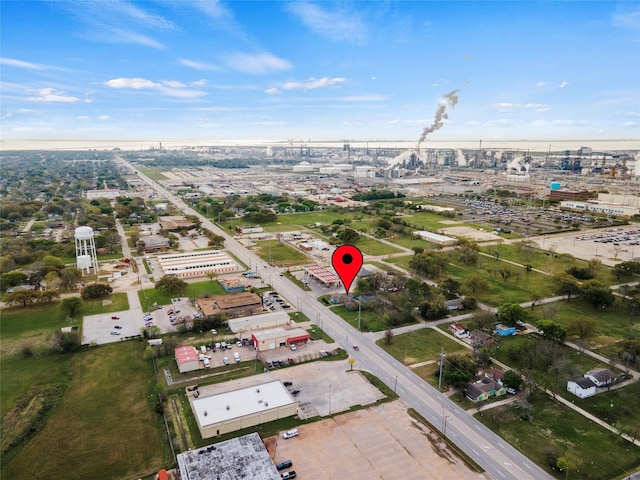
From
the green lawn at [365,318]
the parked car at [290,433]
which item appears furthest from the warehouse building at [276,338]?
the parked car at [290,433]

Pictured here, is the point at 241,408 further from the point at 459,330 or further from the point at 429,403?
the point at 459,330

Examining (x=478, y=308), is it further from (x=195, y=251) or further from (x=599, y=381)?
(x=195, y=251)

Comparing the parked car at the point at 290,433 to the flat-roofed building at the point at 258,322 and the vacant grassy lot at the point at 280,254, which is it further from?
the vacant grassy lot at the point at 280,254

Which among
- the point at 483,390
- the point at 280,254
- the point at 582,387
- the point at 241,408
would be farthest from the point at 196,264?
the point at 582,387

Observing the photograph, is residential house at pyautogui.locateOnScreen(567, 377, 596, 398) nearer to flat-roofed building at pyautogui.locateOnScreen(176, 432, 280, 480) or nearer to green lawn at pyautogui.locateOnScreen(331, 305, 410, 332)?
green lawn at pyautogui.locateOnScreen(331, 305, 410, 332)

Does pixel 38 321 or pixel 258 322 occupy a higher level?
pixel 258 322

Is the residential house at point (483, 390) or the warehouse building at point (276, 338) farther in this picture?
the warehouse building at point (276, 338)

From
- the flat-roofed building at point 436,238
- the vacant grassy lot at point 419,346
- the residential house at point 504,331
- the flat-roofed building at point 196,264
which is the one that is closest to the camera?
the vacant grassy lot at point 419,346
